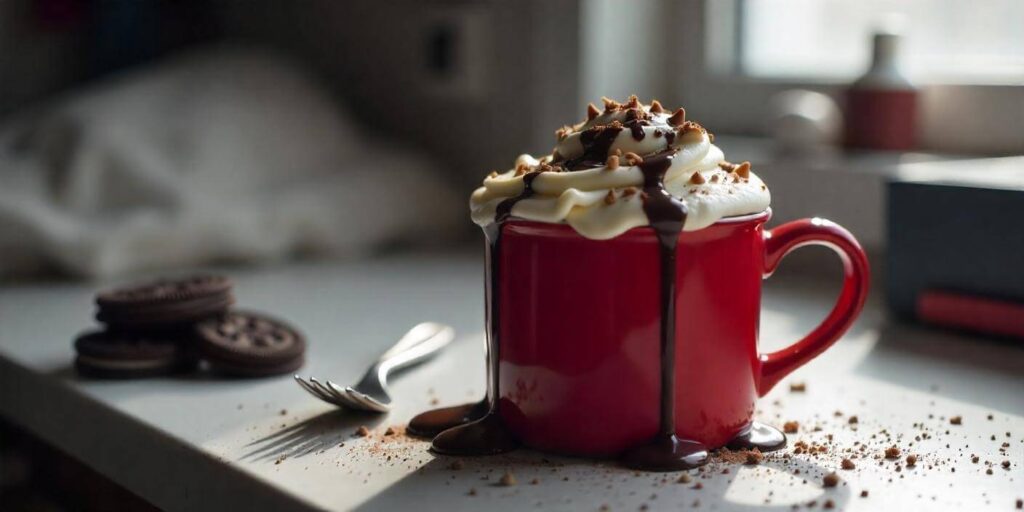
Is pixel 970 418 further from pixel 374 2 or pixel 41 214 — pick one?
pixel 374 2

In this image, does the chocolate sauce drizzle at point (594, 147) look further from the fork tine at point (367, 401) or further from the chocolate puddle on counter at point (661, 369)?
the fork tine at point (367, 401)

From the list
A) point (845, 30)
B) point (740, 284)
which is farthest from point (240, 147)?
point (740, 284)

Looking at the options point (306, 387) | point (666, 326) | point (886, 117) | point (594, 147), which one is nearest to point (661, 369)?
point (666, 326)

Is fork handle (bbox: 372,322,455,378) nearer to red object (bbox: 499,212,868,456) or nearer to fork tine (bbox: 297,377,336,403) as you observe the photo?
fork tine (bbox: 297,377,336,403)

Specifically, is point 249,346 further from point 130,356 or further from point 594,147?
point 594,147

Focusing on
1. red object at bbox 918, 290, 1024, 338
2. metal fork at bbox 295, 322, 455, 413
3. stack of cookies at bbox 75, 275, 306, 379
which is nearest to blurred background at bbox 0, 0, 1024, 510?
red object at bbox 918, 290, 1024, 338
